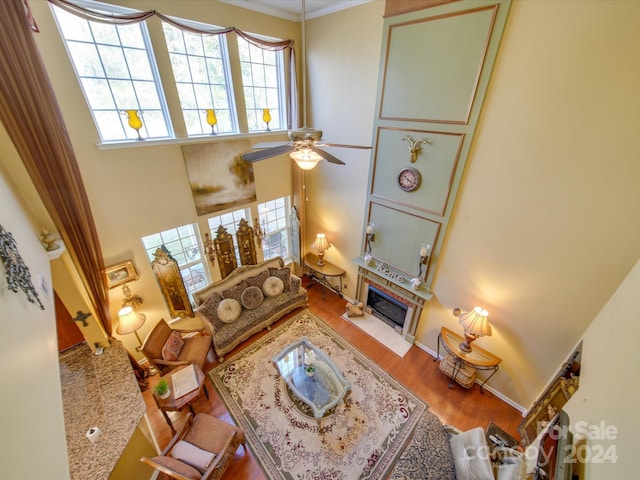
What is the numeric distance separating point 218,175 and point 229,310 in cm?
242

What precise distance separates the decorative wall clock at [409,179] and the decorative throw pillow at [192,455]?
4251 millimetres

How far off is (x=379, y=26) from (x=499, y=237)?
3.42m

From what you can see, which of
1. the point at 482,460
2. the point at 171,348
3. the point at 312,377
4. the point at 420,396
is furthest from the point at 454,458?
the point at 171,348

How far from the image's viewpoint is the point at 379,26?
11.8 feet

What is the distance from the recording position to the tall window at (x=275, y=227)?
213 inches

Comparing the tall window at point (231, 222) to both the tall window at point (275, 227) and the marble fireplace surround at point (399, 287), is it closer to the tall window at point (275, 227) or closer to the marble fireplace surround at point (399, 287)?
the tall window at point (275, 227)

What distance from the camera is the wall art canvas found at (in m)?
4.04

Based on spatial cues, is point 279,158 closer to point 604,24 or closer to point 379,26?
point 379,26

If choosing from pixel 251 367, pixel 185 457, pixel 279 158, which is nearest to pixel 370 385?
pixel 251 367

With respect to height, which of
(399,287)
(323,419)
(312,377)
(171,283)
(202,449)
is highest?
(171,283)

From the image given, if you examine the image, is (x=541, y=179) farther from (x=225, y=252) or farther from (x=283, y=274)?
(x=225, y=252)

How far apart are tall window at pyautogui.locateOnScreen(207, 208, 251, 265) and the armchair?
5.47ft

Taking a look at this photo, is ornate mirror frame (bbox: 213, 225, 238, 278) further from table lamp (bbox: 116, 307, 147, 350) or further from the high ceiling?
the high ceiling

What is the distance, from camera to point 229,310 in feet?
14.9
